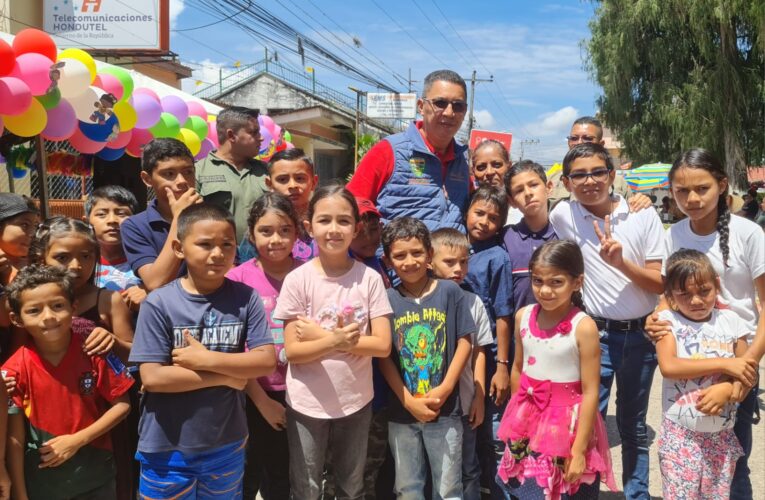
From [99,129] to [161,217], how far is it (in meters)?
4.20

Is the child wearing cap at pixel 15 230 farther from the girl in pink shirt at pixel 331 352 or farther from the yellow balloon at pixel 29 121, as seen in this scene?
the yellow balloon at pixel 29 121

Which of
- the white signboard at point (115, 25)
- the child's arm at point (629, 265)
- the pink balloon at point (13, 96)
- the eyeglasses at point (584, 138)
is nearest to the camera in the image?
the child's arm at point (629, 265)

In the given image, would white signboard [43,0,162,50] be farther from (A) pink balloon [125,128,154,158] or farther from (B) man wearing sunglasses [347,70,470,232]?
(B) man wearing sunglasses [347,70,470,232]

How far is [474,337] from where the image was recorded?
9.52 ft

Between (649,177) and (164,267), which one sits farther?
(649,177)

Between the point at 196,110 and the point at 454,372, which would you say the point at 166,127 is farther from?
the point at 454,372

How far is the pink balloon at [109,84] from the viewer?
6.39 m

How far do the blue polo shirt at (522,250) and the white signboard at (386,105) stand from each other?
17624 mm

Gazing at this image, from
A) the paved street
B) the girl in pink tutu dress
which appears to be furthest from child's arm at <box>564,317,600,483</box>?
the paved street

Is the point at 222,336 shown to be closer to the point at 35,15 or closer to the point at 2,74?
the point at 2,74

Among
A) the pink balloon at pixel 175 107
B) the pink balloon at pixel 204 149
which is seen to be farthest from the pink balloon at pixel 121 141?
the pink balloon at pixel 204 149

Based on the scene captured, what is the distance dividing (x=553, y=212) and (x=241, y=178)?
1.77 m

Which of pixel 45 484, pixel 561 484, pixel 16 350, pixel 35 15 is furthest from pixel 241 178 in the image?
pixel 35 15

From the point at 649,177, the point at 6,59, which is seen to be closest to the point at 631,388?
the point at 6,59
